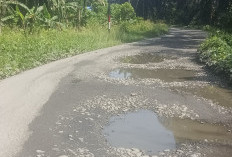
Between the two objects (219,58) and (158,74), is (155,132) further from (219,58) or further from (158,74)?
(219,58)

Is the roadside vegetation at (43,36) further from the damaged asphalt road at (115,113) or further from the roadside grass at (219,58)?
the roadside grass at (219,58)

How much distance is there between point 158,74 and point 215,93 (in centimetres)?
261

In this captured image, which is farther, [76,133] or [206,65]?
[206,65]

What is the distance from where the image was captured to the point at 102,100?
7.08 meters

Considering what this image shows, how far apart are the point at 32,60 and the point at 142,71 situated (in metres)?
4.48

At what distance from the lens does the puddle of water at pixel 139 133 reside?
185 inches

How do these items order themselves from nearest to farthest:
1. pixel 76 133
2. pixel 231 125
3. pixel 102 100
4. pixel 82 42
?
pixel 76 133 → pixel 231 125 → pixel 102 100 → pixel 82 42

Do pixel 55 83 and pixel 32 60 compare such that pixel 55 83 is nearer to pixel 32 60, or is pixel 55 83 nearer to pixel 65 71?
pixel 65 71

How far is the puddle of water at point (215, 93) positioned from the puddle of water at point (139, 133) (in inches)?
80.3

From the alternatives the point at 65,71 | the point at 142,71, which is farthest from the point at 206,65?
the point at 65,71

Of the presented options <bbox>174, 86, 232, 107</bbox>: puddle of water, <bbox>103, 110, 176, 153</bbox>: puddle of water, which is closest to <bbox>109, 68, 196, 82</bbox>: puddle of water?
<bbox>174, 86, 232, 107</bbox>: puddle of water

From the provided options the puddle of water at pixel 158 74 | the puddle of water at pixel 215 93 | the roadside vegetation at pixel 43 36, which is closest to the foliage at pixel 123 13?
the roadside vegetation at pixel 43 36

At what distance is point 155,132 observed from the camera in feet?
17.3

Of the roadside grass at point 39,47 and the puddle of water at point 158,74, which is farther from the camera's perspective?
the roadside grass at point 39,47
